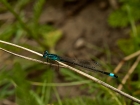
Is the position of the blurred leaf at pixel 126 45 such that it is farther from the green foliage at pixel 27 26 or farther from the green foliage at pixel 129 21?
the green foliage at pixel 27 26

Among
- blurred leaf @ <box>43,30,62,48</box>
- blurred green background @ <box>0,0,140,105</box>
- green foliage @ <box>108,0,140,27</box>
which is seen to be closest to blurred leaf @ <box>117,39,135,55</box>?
blurred green background @ <box>0,0,140,105</box>

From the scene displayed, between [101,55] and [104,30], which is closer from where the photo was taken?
[101,55]

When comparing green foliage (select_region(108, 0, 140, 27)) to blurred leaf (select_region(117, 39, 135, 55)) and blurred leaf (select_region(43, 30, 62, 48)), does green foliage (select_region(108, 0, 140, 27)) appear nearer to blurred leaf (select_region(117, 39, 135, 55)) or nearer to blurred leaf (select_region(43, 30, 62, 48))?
blurred leaf (select_region(117, 39, 135, 55))

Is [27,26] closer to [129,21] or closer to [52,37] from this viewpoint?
[52,37]

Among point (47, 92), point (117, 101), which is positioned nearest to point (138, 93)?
point (117, 101)

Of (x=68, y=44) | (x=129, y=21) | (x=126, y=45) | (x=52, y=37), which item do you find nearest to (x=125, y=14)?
(x=129, y=21)

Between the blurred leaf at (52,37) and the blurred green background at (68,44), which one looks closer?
the blurred green background at (68,44)

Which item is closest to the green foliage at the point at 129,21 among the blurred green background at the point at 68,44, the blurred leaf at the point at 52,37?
the blurred green background at the point at 68,44

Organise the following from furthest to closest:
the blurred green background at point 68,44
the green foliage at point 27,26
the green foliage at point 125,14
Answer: the green foliage at point 125,14 < the green foliage at point 27,26 < the blurred green background at point 68,44

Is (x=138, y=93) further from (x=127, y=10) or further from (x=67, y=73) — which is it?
(x=127, y=10)
